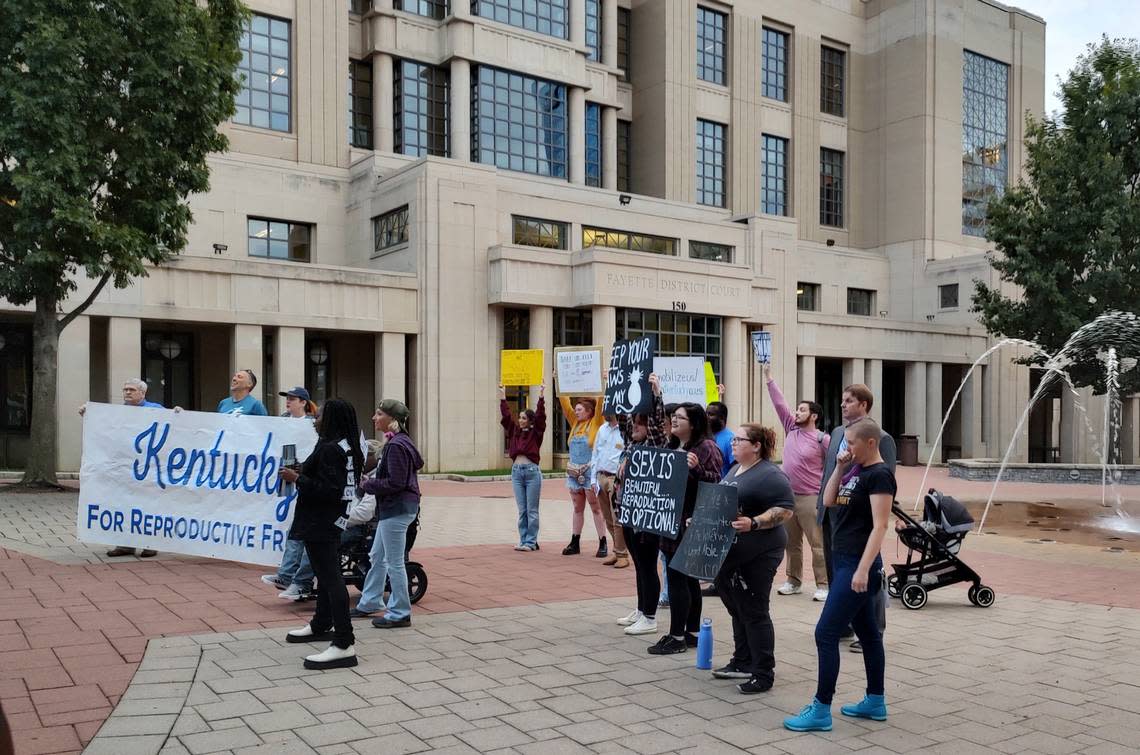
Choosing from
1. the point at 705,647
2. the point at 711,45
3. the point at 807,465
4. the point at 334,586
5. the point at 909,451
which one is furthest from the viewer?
the point at 711,45

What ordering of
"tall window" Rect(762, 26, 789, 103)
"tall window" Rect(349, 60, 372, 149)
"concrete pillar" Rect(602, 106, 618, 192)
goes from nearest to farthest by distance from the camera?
1. "tall window" Rect(349, 60, 372, 149)
2. "concrete pillar" Rect(602, 106, 618, 192)
3. "tall window" Rect(762, 26, 789, 103)

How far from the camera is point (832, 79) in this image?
4581 centimetres

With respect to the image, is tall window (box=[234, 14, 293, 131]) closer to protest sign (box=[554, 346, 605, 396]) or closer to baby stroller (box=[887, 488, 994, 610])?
protest sign (box=[554, 346, 605, 396])

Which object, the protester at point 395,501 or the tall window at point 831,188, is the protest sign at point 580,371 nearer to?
the protester at point 395,501

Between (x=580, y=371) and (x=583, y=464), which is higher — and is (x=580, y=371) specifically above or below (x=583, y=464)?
above

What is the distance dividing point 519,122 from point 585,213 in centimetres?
546

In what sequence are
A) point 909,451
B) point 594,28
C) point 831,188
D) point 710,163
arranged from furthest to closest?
point 831,188, point 710,163, point 594,28, point 909,451

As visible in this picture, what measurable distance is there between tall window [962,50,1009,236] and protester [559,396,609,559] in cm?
4025

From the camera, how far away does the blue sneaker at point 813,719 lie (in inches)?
209

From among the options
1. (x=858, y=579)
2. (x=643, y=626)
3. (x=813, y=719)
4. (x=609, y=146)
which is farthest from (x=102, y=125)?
(x=609, y=146)

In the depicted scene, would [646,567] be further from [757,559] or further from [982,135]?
[982,135]

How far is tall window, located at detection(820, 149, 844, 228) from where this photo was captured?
4519 cm

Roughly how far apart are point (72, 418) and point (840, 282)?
3237 cm

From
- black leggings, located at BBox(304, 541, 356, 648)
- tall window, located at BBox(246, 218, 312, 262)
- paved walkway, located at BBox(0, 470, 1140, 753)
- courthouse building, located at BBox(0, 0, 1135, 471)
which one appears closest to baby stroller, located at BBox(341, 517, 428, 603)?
paved walkway, located at BBox(0, 470, 1140, 753)
